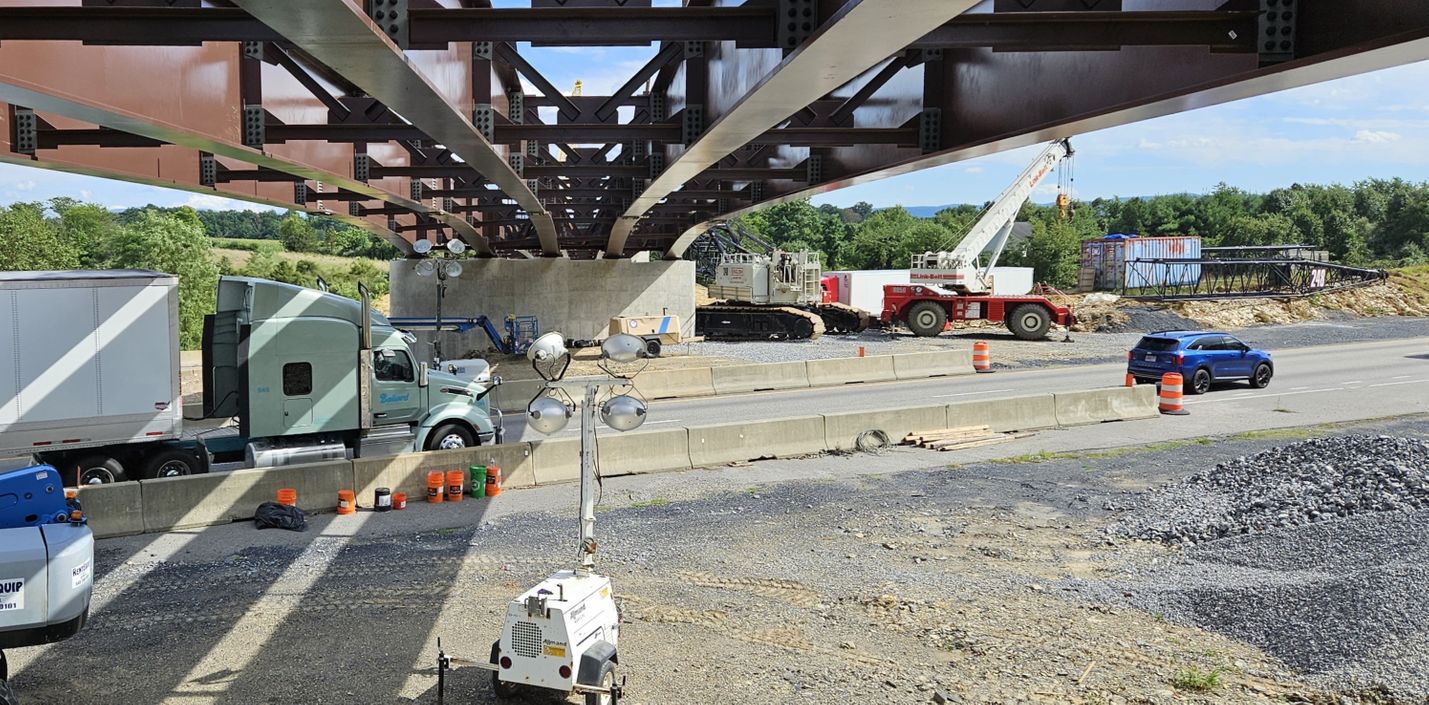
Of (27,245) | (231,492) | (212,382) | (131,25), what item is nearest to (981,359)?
(212,382)

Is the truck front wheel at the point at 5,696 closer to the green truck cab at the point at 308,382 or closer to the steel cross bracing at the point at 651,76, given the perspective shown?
the steel cross bracing at the point at 651,76

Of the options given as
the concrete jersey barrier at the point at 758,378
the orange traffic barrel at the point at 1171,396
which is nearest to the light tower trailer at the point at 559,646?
the orange traffic barrel at the point at 1171,396

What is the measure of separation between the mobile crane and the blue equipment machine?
35792 millimetres

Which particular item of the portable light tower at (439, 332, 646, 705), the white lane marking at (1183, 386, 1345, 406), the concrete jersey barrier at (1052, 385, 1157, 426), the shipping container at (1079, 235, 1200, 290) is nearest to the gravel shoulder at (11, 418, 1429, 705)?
the portable light tower at (439, 332, 646, 705)

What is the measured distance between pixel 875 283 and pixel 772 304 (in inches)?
1027

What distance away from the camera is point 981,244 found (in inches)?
1719

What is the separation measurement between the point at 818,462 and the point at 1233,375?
1385 centimetres

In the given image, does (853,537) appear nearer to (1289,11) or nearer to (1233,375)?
(1289,11)

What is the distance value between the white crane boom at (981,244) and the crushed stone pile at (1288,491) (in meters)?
→ 26.8

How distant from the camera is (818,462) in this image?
17.0 m

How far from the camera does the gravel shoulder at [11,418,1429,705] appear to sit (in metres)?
7.85

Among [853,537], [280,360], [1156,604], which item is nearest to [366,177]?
[280,360]

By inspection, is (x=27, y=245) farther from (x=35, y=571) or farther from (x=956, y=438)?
(x=35, y=571)

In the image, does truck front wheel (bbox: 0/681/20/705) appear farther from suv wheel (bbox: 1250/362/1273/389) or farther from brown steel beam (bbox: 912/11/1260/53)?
suv wheel (bbox: 1250/362/1273/389)
